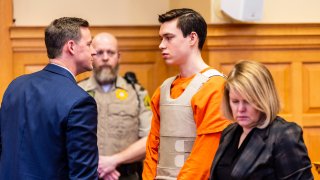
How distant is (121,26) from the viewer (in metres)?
4.79

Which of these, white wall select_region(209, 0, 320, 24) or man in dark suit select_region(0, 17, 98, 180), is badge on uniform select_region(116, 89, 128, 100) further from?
man in dark suit select_region(0, 17, 98, 180)

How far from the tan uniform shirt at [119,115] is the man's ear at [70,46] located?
139 centimetres

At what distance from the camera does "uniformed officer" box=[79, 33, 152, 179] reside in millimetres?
4105

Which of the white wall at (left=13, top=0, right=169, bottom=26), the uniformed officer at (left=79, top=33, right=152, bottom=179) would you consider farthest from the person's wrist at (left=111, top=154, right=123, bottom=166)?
the white wall at (left=13, top=0, right=169, bottom=26)

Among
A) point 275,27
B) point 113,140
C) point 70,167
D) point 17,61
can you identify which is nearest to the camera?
point 70,167

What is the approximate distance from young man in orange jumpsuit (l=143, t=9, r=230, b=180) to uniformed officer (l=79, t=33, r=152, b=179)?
915 mm

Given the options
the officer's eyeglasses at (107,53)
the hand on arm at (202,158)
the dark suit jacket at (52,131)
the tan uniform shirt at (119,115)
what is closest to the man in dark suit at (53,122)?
the dark suit jacket at (52,131)

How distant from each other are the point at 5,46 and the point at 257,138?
2.70 metres

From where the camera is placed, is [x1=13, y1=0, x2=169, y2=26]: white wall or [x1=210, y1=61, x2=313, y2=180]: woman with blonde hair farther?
[x1=13, y1=0, x2=169, y2=26]: white wall

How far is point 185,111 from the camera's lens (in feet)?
9.62

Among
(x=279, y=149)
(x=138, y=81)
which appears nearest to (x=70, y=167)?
(x=279, y=149)

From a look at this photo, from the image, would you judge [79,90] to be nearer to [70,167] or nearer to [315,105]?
[70,167]

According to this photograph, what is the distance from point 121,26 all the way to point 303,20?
1.33m

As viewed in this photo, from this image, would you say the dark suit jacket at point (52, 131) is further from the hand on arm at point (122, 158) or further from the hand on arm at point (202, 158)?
the hand on arm at point (122, 158)
